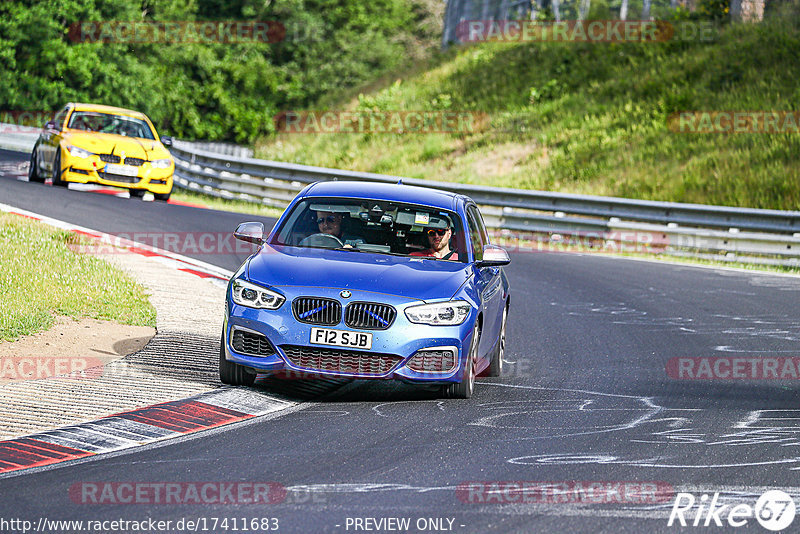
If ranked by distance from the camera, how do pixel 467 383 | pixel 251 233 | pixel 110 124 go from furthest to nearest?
pixel 110 124 → pixel 251 233 → pixel 467 383

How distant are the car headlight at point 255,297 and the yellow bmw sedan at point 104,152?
47.2 ft

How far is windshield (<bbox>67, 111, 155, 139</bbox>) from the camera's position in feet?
75.3

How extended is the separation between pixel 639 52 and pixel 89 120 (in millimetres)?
21686

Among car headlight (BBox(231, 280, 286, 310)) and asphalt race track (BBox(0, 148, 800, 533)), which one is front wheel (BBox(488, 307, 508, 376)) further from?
car headlight (BBox(231, 280, 286, 310))

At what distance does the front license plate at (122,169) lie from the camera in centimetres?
2216

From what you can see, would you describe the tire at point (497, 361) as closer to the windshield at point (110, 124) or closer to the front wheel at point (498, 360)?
the front wheel at point (498, 360)

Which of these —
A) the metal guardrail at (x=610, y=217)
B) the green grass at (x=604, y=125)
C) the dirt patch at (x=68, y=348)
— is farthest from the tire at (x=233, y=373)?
the green grass at (x=604, y=125)

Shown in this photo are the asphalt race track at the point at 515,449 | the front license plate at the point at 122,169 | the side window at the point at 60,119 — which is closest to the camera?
the asphalt race track at the point at 515,449

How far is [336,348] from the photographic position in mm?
8203

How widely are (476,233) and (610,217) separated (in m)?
14.2

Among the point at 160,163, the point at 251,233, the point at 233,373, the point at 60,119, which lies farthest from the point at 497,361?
the point at 60,119

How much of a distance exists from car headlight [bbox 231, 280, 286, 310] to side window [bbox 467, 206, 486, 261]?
80.9 inches

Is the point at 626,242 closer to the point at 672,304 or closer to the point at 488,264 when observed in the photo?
the point at 672,304

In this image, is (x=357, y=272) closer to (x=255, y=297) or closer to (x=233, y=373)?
(x=255, y=297)
